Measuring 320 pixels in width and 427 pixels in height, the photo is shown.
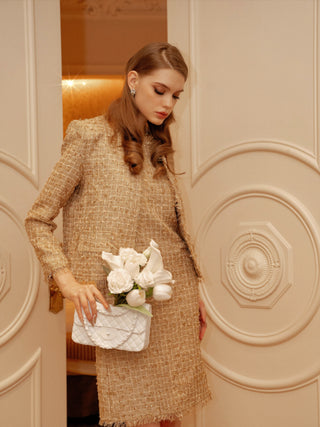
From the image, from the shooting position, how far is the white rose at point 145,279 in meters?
1.48

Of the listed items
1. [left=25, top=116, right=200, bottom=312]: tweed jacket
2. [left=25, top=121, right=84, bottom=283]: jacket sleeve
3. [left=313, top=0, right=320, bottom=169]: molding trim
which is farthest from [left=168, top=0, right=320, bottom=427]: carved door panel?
[left=25, top=121, right=84, bottom=283]: jacket sleeve

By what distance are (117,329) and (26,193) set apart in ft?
2.96

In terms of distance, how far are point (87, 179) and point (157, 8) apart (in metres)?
2.22

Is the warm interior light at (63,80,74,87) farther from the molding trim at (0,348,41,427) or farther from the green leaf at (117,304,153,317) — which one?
the green leaf at (117,304,153,317)

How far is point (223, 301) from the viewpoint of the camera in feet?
7.60

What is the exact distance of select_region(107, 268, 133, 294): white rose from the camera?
1.46 m

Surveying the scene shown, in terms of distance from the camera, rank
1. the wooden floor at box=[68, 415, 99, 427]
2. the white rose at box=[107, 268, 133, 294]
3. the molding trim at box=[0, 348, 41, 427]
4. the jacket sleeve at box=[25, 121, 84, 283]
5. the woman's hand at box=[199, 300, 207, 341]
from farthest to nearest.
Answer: the wooden floor at box=[68, 415, 99, 427], the molding trim at box=[0, 348, 41, 427], the woman's hand at box=[199, 300, 207, 341], the jacket sleeve at box=[25, 121, 84, 283], the white rose at box=[107, 268, 133, 294]

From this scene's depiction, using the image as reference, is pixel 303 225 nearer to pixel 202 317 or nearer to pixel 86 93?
pixel 202 317

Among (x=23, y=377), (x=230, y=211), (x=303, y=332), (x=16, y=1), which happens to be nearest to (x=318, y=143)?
(x=230, y=211)

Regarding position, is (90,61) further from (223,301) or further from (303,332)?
(303,332)

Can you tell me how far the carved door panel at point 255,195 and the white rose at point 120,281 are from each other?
2.96 feet

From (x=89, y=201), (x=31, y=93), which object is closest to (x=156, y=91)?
(x=89, y=201)

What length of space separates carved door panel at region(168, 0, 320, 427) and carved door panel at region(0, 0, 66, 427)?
Result: 0.61 metres

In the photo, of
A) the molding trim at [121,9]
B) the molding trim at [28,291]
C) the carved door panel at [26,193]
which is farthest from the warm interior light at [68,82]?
the molding trim at [28,291]
